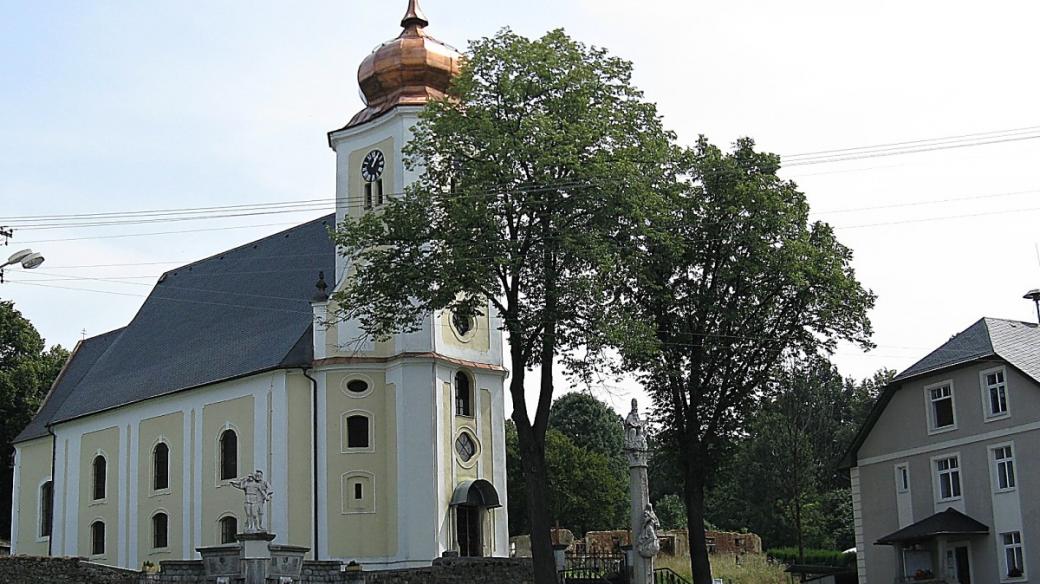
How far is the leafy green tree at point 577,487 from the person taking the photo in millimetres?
Result: 61969

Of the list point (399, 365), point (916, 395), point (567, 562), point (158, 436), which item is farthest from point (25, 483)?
point (916, 395)

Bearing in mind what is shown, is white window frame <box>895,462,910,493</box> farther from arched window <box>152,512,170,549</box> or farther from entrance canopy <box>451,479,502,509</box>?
arched window <box>152,512,170,549</box>

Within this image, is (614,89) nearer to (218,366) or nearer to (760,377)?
(760,377)

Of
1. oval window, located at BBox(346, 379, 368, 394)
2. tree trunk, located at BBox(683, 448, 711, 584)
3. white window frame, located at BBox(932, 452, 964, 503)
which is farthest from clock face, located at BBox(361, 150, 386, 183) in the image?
white window frame, located at BBox(932, 452, 964, 503)

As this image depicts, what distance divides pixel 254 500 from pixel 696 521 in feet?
34.7

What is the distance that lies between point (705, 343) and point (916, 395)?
6811 mm

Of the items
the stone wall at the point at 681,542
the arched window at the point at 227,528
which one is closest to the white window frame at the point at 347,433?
the arched window at the point at 227,528

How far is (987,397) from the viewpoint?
112 ft

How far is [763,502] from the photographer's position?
63312 mm

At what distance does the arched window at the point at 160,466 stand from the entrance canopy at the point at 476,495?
11202 mm

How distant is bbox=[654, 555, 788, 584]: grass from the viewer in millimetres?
40703

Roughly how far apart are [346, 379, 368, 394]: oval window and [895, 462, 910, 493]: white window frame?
15323 millimetres

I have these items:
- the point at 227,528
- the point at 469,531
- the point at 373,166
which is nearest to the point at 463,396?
the point at 469,531

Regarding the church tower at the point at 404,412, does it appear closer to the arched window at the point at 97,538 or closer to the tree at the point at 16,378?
the arched window at the point at 97,538
